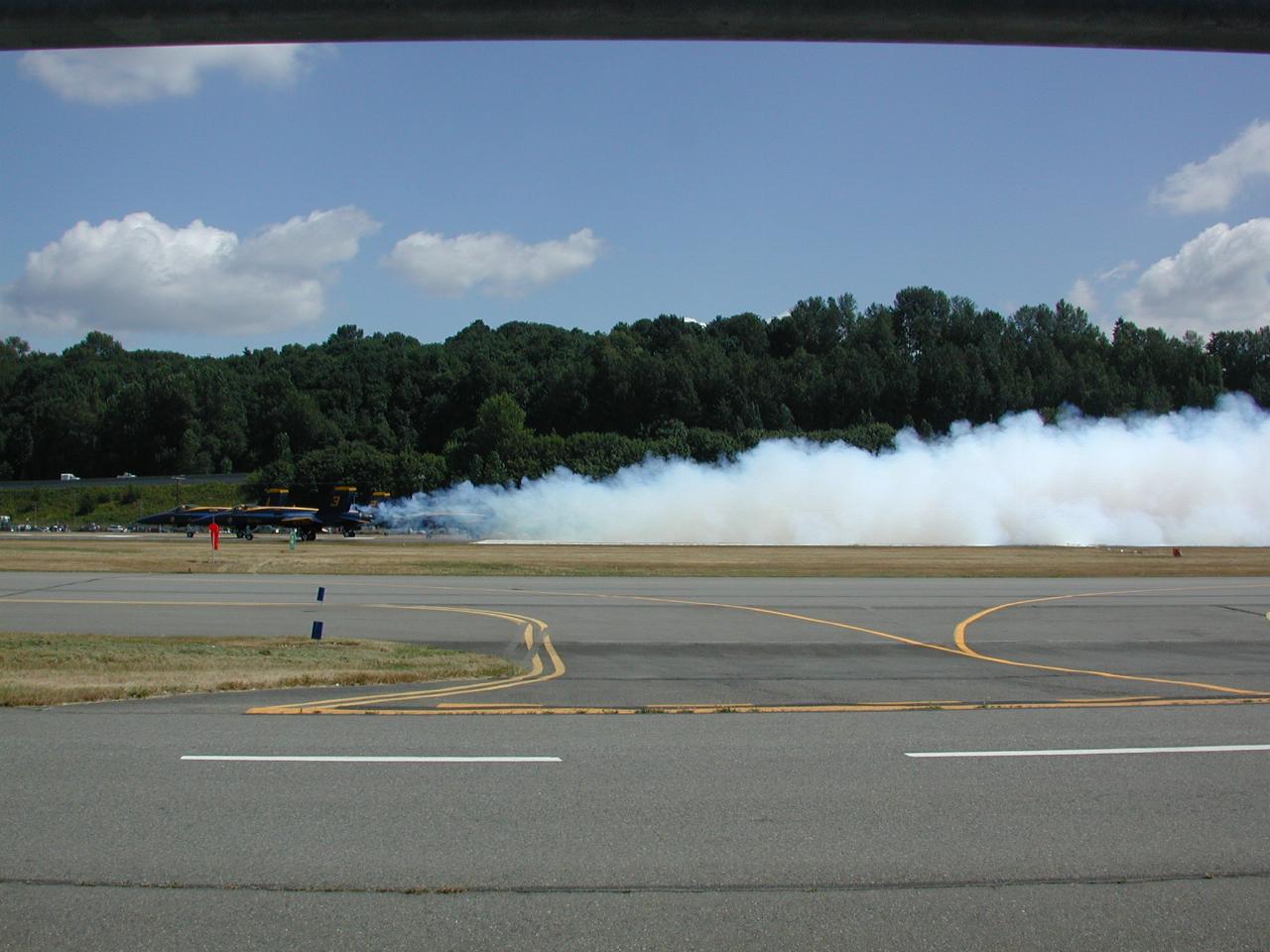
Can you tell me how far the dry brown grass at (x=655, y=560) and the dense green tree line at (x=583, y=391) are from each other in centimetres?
3341

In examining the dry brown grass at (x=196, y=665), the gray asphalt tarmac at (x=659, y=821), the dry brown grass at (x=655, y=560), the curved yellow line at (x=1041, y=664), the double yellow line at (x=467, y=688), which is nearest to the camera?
the gray asphalt tarmac at (x=659, y=821)

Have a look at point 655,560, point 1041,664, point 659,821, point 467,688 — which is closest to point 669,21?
point 659,821

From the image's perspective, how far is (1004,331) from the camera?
5271 inches

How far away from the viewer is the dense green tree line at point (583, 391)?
9862cm

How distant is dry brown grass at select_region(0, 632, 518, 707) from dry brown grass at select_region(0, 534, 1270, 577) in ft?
65.4

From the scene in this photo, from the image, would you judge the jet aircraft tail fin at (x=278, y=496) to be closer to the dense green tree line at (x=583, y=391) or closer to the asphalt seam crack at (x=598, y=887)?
the dense green tree line at (x=583, y=391)

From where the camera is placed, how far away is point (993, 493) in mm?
60250

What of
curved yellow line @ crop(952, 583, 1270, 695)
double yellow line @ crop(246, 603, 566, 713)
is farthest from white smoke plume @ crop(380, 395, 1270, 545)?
double yellow line @ crop(246, 603, 566, 713)

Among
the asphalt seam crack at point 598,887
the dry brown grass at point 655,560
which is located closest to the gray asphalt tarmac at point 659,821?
the asphalt seam crack at point 598,887

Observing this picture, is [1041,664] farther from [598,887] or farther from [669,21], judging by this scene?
[669,21]

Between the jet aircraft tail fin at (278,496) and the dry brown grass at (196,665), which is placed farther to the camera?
the jet aircraft tail fin at (278,496)

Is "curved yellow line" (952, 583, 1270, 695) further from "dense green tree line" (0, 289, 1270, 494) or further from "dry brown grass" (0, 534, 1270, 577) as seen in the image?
"dense green tree line" (0, 289, 1270, 494)

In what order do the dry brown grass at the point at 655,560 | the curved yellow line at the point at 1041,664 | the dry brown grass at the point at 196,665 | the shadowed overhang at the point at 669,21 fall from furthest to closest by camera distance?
the dry brown grass at the point at 655,560
the curved yellow line at the point at 1041,664
the dry brown grass at the point at 196,665
the shadowed overhang at the point at 669,21

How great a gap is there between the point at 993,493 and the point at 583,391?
77.8m
